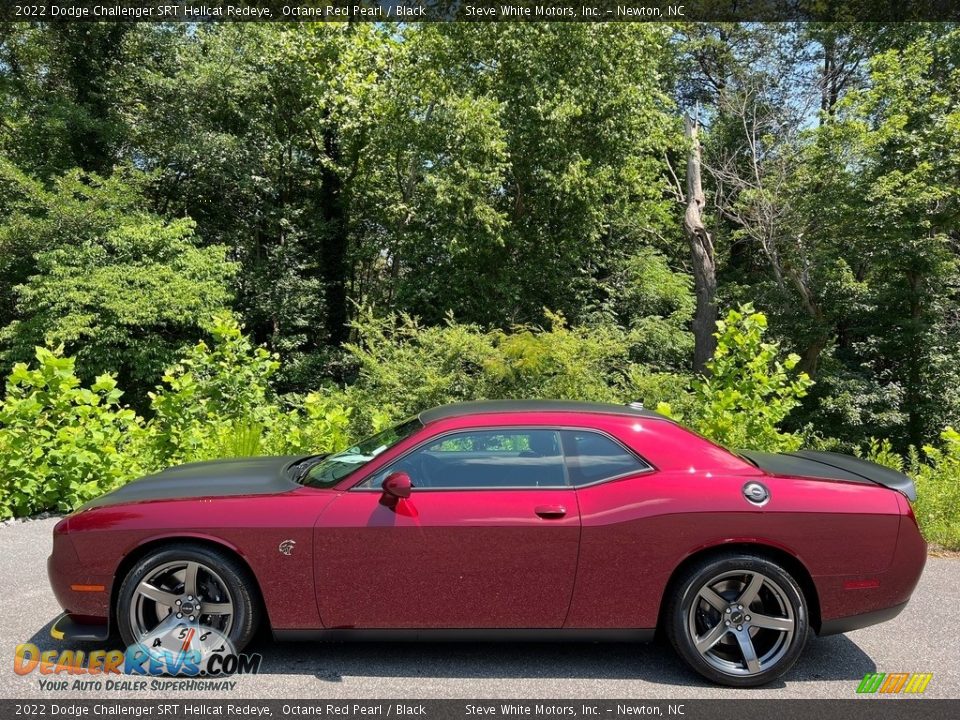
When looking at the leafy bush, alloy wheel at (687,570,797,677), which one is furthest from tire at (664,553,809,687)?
the leafy bush

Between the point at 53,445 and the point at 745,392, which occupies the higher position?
the point at 745,392

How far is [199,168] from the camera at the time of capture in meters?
21.4

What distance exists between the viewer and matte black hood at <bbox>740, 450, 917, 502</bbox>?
13.2 feet

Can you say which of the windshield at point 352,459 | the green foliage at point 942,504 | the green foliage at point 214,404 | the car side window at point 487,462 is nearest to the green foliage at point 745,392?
the green foliage at point 942,504

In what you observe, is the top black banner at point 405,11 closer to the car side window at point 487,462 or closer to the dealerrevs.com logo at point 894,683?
the car side window at point 487,462

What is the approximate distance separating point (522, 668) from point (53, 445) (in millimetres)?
A: 5362

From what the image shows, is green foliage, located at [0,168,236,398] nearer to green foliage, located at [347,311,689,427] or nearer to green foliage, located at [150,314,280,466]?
green foliage, located at [347,311,689,427]

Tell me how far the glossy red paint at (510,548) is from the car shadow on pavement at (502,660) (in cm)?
29

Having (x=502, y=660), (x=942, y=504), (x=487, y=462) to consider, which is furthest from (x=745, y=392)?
(x=502, y=660)

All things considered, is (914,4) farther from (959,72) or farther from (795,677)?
(795,677)

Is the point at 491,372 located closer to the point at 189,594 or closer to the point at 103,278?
the point at 189,594

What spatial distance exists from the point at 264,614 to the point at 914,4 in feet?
80.3

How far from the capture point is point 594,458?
12.9ft

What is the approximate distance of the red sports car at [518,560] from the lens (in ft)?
12.2
